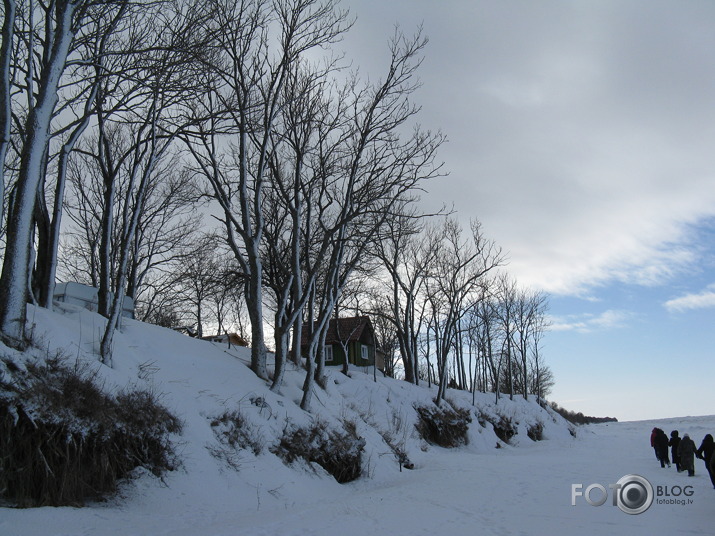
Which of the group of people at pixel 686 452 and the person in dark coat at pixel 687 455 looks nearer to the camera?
the group of people at pixel 686 452

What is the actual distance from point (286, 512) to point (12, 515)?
431 centimetres

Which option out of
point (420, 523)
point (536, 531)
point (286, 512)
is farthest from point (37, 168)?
point (536, 531)

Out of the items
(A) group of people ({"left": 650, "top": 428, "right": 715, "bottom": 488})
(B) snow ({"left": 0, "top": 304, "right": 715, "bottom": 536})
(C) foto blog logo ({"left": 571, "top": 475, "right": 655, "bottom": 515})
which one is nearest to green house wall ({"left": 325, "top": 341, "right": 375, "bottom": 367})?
(B) snow ({"left": 0, "top": 304, "right": 715, "bottom": 536})

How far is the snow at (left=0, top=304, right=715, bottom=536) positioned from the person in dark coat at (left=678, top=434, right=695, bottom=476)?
454 mm

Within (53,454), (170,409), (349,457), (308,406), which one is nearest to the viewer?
(53,454)

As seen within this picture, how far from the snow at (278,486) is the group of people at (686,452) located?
530 mm

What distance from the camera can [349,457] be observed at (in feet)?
43.1

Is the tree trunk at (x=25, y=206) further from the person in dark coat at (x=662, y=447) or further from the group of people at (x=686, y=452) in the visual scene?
the person in dark coat at (x=662, y=447)

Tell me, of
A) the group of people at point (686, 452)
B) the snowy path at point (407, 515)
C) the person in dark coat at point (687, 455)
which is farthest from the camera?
the person in dark coat at point (687, 455)

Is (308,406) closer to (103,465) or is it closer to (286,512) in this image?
(286,512)

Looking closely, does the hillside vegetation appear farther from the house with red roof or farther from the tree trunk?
the house with red roof

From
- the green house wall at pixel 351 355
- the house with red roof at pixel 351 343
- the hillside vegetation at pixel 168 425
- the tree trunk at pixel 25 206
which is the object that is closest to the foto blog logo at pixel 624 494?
the hillside vegetation at pixel 168 425

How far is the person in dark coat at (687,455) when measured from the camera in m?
15.7

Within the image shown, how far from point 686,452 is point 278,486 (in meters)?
12.9
